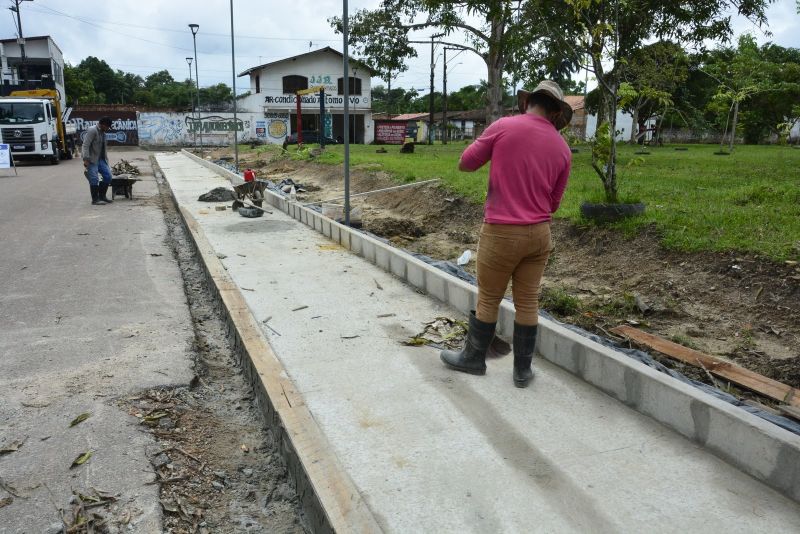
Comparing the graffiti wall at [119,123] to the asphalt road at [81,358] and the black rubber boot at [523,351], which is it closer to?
the asphalt road at [81,358]

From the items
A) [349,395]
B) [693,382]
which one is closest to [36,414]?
[349,395]

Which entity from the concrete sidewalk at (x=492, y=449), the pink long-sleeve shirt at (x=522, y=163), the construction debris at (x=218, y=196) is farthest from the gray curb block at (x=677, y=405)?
the construction debris at (x=218, y=196)

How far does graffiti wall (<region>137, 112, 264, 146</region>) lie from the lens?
144ft

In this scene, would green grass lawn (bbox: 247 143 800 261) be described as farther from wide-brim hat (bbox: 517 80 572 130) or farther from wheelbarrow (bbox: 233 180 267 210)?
wheelbarrow (bbox: 233 180 267 210)

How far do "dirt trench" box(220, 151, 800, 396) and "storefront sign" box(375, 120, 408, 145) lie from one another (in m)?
39.8

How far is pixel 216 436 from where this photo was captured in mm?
3643

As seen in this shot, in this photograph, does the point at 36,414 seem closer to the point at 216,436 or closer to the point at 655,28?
the point at 216,436

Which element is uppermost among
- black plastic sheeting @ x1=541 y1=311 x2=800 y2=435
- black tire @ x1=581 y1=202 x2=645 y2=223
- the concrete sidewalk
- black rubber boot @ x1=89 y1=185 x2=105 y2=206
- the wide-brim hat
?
the wide-brim hat

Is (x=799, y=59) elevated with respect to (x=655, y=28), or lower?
elevated

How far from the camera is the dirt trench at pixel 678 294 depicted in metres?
4.45

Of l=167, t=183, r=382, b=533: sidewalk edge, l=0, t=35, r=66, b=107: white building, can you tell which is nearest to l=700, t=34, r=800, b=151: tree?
l=167, t=183, r=382, b=533: sidewalk edge

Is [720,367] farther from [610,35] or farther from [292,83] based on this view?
[292,83]

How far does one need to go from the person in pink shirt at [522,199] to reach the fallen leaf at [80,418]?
8.02ft

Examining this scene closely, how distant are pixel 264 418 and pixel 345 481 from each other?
1.17 meters
